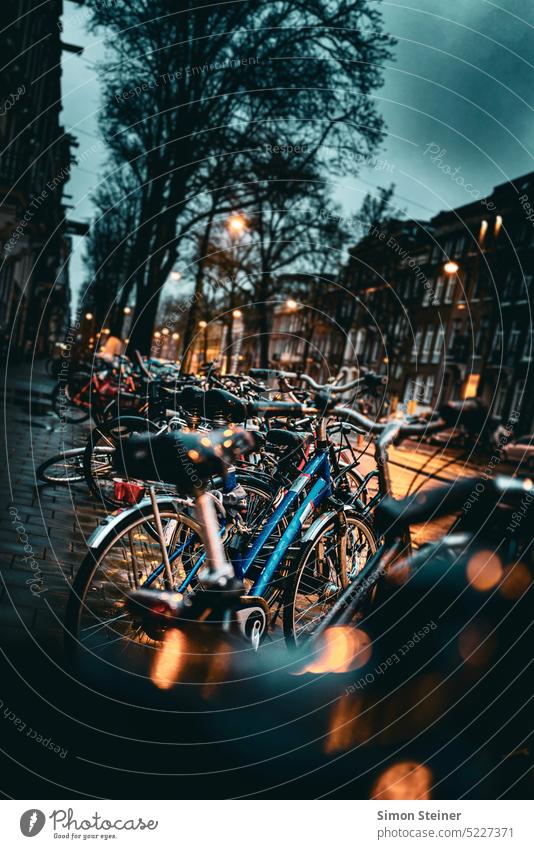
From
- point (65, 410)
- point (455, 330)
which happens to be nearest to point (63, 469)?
point (65, 410)

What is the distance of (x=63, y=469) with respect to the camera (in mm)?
7492

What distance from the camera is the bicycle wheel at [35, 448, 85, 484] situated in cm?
719

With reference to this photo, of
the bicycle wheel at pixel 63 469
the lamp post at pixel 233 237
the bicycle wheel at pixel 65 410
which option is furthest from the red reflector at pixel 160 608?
the lamp post at pixel 233 237

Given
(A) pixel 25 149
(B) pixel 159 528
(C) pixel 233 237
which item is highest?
(A) pixel 25 149

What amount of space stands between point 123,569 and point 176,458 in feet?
2.17

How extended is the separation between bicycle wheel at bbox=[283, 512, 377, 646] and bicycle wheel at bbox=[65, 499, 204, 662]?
24.7 inches

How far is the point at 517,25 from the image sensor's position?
3.76 m

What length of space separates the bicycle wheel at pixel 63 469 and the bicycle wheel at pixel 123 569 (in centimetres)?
362

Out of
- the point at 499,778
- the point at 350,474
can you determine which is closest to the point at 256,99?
the point at 350,474

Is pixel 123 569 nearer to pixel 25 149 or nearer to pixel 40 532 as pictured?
pixel 40 532

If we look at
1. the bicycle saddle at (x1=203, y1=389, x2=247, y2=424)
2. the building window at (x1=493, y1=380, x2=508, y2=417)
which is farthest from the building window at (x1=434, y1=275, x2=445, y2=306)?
the bicycle saddle at (x1=203, y1=389, x2=247, y2=424)

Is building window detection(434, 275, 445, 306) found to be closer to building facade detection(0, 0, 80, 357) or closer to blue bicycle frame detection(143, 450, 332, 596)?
building facade detection(0, 0, 80, 357)

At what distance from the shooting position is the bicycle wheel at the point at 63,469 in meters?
7.19
